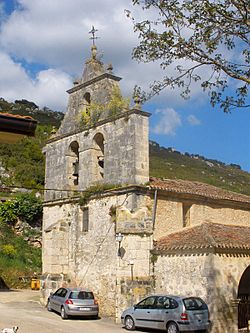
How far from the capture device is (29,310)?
2073cm

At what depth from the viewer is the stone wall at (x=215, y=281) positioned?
16953mm

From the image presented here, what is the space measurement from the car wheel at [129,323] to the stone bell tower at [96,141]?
5240 mm

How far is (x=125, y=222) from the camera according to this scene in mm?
19172

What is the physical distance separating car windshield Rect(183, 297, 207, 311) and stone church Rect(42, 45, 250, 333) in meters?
0.58

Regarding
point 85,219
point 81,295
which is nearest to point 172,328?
point 81,295

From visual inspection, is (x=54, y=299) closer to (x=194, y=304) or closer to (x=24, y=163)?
(x=194, y=304)

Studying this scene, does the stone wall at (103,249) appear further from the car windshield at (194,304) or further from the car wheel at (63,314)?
the car windshield at (194,304)

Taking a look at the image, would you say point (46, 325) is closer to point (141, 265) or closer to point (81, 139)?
point (141, 265)

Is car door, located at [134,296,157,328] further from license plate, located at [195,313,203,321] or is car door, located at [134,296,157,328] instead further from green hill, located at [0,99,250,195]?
green hill, located at [0,99,250,195]

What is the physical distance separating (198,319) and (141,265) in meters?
3.81

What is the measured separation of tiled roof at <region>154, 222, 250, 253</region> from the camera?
17438 millimetres

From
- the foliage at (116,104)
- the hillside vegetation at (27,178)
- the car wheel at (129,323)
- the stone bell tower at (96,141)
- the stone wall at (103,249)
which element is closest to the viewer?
the car wheel at (129,323)

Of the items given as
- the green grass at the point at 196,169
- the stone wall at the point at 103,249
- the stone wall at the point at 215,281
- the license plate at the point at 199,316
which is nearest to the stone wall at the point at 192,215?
the stone wall at the point at 103,249

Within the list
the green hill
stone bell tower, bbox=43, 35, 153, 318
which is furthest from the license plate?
the green hill
